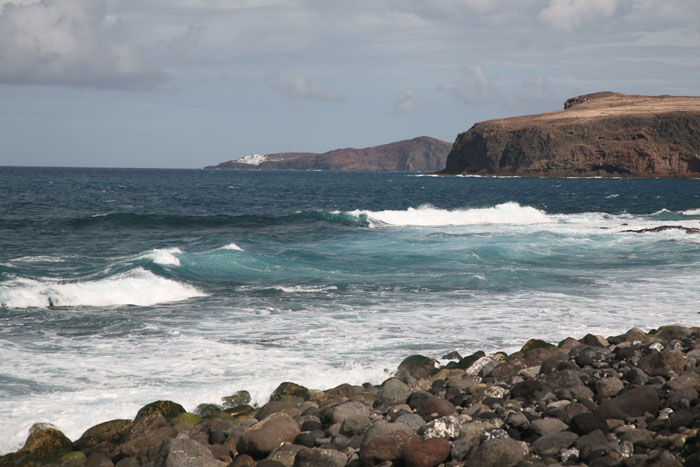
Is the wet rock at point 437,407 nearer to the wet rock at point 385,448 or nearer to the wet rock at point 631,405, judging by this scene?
the wet rock at point 385,448

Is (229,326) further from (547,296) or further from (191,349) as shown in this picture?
(547,296)

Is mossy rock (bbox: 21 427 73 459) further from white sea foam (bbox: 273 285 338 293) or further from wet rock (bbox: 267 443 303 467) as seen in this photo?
white sea foam (bbox: 273 285 338 293)

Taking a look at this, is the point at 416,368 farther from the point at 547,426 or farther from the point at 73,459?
the point at 73,459

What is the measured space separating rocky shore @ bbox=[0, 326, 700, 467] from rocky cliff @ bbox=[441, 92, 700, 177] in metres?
119

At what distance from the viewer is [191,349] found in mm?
9797

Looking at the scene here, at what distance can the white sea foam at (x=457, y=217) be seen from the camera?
115 ft

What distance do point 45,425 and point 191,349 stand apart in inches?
127

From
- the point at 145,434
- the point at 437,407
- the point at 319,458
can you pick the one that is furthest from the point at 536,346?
the point at 145,434

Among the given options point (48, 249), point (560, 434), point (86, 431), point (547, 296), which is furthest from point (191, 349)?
point (48, 249)

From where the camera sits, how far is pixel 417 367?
8.38 m

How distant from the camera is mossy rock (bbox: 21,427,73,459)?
6188 millimetres

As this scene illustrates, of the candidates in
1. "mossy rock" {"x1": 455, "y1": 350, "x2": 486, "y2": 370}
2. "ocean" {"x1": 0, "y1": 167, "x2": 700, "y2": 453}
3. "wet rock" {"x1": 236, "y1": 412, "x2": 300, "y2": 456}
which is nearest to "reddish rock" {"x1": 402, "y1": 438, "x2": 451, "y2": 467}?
"wet rock" {"x1": 236, "y1": 412, "x2": 300, "y2": 456}

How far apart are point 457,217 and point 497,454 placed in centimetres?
3301

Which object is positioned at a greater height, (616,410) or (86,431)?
(616,410)
